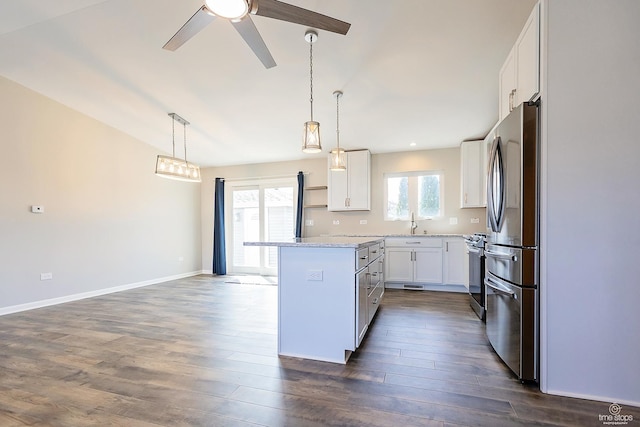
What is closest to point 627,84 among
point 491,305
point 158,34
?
point 491,305

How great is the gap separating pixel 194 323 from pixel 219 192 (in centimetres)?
385

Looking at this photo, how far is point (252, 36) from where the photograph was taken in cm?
198

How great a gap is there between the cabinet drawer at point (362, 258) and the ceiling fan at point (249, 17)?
169 cm

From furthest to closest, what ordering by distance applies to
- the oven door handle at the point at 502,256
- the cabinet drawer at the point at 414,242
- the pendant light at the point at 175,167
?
the cabinet drawer at the point at 414,242 → the pendant light at the point at 175,167 → the oven door handle at the point at 502,256

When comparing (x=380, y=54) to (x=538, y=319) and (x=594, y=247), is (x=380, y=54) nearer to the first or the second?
(x=594, y=247)

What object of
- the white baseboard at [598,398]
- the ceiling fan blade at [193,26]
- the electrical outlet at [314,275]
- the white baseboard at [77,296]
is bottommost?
the white baseboard at [77,296]

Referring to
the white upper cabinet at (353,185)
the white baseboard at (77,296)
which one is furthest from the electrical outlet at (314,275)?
the white baseboard at (77,296)

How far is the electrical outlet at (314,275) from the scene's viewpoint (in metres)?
2.30

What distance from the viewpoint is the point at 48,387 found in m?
1.92

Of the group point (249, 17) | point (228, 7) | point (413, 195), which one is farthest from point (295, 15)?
point (413, 195)

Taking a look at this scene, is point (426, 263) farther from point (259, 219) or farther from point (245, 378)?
point (259, 219)

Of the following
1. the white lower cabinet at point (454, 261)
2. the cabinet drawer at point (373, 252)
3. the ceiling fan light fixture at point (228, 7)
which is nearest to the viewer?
the ceiling fan light fixture at point (228, 7)

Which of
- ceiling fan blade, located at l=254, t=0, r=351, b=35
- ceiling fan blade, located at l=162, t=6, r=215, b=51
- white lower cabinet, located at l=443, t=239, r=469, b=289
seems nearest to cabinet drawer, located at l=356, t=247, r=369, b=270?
ceiling fan blade, located at l=254, t=0, r=351, b=35

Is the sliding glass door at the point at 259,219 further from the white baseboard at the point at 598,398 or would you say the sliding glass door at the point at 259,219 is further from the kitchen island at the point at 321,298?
the white baseboard at the point at 598,398
